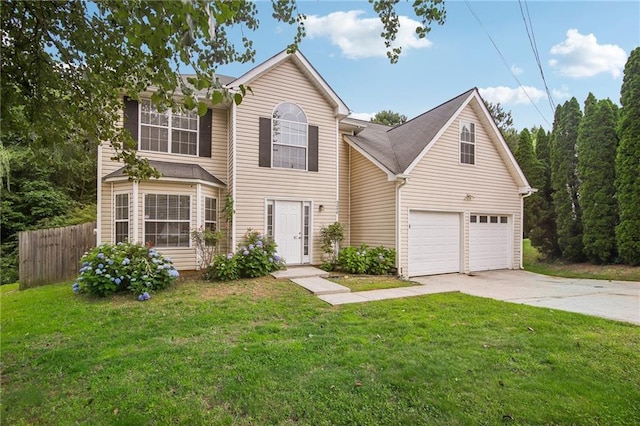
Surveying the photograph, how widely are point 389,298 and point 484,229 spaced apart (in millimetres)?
6748

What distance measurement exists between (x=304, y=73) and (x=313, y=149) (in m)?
2.52

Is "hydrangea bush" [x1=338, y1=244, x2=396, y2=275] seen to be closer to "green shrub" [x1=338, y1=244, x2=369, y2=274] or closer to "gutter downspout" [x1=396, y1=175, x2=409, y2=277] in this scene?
"green shrub" [x1=338, y1=244, x2=369, y2=274]

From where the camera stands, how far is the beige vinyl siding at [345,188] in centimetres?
1204

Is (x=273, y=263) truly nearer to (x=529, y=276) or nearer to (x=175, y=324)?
(x=175, y=324)

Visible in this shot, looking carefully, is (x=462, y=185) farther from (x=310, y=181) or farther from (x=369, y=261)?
(x=310, y=181)

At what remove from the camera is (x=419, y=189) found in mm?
10344

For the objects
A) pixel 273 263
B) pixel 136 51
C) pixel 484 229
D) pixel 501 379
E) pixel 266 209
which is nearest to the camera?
pixel 136 51

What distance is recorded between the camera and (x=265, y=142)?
1023 centimetres

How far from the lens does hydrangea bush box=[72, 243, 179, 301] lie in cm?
677

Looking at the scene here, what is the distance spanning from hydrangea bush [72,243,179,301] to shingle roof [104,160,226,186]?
Answer: 90.8 inches

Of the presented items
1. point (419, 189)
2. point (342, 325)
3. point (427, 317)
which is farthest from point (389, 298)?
point (419, 189)

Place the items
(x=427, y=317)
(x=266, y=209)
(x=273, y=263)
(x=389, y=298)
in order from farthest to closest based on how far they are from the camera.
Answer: (x=266, y=209) < (x=273, y=263) < (x=389, y=298) < (x=427, y=317)

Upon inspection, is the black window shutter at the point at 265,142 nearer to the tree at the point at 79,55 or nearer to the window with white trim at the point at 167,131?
the window with white trim at the point at 167,131

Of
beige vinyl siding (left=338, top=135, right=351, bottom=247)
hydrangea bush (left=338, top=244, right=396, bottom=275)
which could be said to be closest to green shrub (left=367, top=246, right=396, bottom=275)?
hydrangea bush (left=338, top=244, right=396, bottom=275)
